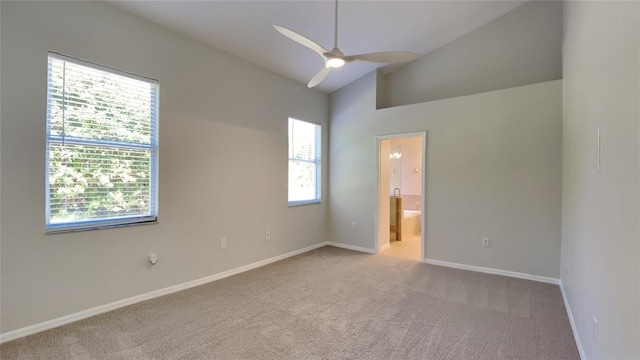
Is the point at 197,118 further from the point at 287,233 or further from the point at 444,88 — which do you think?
the point at 444,88

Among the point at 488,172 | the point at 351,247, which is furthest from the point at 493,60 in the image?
the point at 351,247

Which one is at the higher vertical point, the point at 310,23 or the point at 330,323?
the point at 310,23

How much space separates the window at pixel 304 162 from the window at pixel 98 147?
2.21 metres

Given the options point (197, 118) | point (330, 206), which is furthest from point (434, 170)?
point (197, 118)

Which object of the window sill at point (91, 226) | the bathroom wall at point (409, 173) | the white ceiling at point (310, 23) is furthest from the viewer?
the bathroom wall at point (409, 173)

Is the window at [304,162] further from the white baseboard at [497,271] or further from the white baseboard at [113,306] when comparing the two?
the white baseboard at [497,271]

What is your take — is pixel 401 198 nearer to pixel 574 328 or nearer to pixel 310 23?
pixel 574 328

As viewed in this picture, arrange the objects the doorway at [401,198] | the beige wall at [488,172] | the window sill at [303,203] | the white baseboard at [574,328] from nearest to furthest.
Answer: the white baseboard at [574,328]
the beige wall at [488,172]
the doorway at [401,198]
the window sill at [303,203]

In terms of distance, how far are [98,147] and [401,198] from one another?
5021 millimetres

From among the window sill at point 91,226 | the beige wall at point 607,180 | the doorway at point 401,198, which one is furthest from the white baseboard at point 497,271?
the window sill at point 91,226

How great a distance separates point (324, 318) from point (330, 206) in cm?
299

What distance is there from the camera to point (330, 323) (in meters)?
2.61

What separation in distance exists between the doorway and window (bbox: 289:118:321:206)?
3.77ft

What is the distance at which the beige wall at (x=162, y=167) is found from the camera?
2.33m
